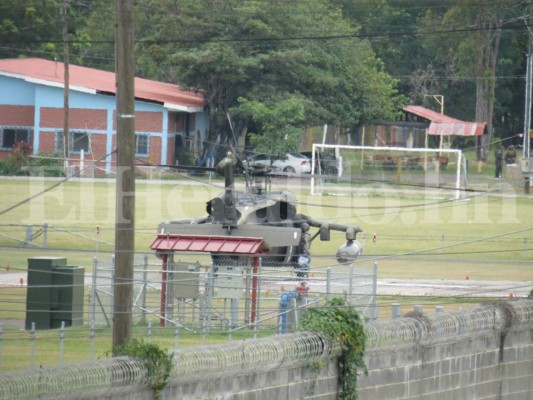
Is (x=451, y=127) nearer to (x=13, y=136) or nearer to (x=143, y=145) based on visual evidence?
(x=143, y=145)

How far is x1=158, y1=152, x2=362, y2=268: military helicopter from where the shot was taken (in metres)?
29.3

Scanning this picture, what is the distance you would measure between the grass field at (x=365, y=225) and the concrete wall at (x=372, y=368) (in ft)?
32.7

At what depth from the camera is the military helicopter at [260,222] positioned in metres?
29.3

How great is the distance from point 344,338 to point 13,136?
5694 centimetres

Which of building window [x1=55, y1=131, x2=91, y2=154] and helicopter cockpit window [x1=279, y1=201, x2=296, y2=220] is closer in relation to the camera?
helicopter cockpit window [x1=279, y1=201, x2=296, y2=220]

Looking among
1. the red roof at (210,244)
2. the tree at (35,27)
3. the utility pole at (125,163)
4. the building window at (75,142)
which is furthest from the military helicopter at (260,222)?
the tree at (35,27)

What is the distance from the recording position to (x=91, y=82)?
70188mm

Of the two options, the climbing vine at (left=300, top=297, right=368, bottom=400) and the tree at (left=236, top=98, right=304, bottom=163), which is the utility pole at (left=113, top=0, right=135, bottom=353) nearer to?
the climbing vine at (left=300, top=297, right=368, bottom=400)

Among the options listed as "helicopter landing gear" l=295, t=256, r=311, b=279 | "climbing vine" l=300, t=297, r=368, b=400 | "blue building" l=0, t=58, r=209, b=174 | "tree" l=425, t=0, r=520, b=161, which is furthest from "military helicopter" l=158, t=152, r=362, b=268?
"tree" l=425, t=0, r=520, b=161

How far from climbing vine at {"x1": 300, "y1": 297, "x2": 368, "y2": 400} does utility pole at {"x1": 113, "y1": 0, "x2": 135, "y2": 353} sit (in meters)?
3.48

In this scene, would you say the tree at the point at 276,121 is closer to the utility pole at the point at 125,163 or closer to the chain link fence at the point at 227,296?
the chain link fence at the point at 227,296

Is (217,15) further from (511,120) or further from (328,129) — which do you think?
(511,120)

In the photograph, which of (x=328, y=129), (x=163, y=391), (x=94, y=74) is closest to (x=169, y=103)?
(x=94, y=74)

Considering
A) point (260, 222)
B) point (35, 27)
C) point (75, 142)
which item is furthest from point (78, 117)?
point (260, 222)
